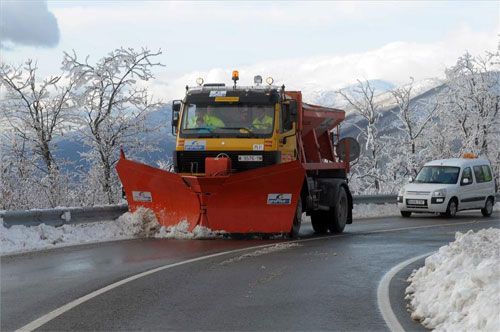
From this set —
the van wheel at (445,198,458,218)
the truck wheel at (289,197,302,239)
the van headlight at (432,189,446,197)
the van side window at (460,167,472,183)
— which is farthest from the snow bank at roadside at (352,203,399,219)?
the truck wheel at (289,197,302,239)

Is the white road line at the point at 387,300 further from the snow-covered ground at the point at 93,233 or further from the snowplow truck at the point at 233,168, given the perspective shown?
the snow-covered ground at the point at 93,233

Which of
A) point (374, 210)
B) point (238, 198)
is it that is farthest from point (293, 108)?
point (374, 210)

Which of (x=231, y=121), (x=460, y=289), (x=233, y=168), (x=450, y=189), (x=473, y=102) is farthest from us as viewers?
(x=473, y=102)

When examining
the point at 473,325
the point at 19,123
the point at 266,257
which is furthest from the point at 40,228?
the point at 19,123

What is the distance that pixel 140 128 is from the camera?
98.7 feet

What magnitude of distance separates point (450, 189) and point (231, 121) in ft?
36.9

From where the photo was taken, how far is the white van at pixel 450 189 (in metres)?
23.7

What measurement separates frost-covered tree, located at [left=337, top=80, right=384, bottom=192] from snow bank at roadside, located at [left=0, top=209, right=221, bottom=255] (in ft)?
99.3

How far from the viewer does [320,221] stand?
1736cm

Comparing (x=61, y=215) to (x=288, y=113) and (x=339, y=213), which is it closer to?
(x=288, y=113)

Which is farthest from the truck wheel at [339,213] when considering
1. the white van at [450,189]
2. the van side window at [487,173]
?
the van side window at [487,173]

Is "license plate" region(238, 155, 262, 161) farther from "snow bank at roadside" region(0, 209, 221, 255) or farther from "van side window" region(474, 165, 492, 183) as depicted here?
"van side window" region(474, 165, 492, 183)

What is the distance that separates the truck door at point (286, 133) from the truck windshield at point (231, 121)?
0.23m

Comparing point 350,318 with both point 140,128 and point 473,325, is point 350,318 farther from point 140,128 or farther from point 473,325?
point 140,128
